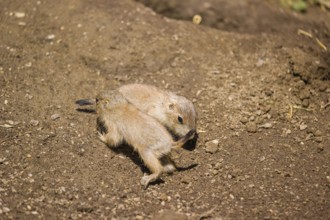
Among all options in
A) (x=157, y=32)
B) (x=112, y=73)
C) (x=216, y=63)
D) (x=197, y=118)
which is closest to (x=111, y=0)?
(x=157, y=32)

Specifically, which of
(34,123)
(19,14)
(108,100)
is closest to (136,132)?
(108,100)

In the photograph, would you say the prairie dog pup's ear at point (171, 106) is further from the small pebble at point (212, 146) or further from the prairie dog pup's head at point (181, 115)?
the small pebble at point (212, 146)

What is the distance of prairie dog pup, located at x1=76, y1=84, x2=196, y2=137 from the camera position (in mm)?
5438

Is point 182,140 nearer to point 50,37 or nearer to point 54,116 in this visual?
point 54,116

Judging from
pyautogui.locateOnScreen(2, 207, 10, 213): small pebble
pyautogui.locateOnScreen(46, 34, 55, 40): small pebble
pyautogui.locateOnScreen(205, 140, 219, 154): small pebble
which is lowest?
pyautogui.locateOnScreen(2, 207, 10, 213): small pebble

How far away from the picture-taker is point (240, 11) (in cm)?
721

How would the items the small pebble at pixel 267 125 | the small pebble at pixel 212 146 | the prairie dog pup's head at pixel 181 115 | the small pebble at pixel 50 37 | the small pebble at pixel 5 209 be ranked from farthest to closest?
the small pebble at pixel 50 37 < the small pebble at pixel 267 125 < the prairie dog pup's head at pixel 181 115 < the small pebble at pixel 212 146 < the small pebble at pixel 5 209

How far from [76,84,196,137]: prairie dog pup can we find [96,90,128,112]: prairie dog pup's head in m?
0.15

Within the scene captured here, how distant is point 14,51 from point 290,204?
4131 mm

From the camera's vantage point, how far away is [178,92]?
608 centimetres

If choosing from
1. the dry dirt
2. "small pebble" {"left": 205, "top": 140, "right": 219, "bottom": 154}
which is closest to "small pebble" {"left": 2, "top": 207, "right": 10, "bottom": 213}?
the dry dirt

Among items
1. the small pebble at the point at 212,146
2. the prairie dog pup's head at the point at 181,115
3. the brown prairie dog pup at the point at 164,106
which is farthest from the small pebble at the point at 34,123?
the small pebble at the point at 212,146

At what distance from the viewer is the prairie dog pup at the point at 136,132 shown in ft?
16.0

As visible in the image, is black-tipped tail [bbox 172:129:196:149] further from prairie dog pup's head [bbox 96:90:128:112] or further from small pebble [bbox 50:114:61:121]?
small pebble [bbox 50:114:61:121]
